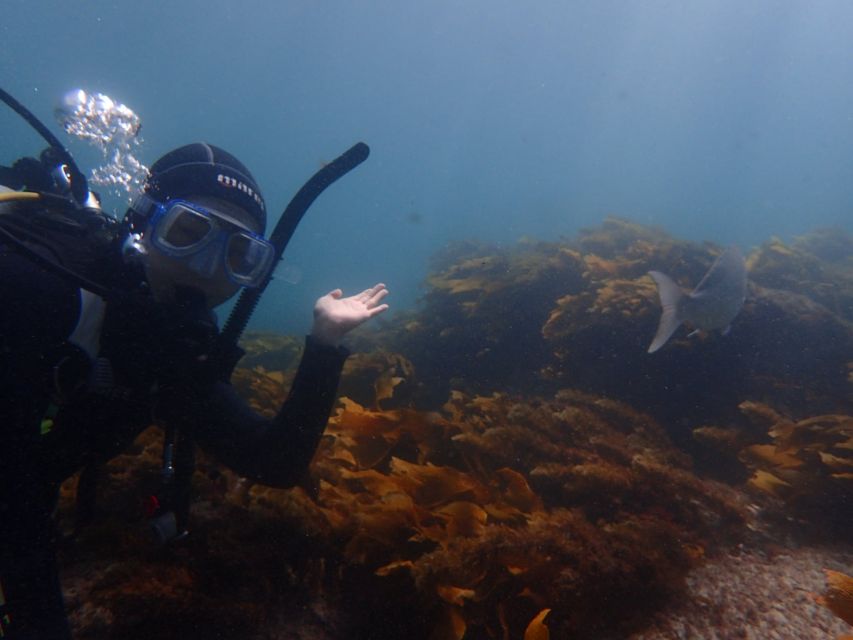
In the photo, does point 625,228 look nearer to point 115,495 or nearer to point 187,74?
point 115,495

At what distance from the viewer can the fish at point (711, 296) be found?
412cm

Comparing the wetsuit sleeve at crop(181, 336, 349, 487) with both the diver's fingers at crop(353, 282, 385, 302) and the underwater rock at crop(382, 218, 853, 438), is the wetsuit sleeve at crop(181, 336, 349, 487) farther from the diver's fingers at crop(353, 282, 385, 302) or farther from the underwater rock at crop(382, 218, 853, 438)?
the underwater rock at crop(382, 218, 853, 438)

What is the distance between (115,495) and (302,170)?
161977 millimetres

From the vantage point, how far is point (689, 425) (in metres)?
5.10

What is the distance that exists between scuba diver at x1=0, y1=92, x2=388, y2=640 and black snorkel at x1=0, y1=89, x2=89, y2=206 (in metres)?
0.32

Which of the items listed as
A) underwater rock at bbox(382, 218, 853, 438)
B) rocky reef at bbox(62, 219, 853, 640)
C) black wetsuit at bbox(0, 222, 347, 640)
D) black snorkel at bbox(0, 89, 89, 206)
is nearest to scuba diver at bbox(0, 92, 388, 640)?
black wetsuit at bbox(0, 222, 347, 640)

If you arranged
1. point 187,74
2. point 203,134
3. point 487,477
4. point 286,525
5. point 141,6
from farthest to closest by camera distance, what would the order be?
point 203,134 → point 187,74 → point 141,6 → point 487,477 → point 286,525

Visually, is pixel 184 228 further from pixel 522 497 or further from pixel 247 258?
pixel 522 497

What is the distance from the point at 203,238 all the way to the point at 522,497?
2823mm

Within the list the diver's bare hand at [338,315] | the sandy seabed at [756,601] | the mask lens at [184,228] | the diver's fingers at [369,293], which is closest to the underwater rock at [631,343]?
the sandy seabed at [756,601]

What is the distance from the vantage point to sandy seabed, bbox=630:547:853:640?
2.29m

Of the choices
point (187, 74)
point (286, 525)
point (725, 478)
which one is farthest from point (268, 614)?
point (187, 74)

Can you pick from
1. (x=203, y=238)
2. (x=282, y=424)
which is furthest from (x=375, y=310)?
(x=203, y=238)

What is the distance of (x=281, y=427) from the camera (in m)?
2.13
